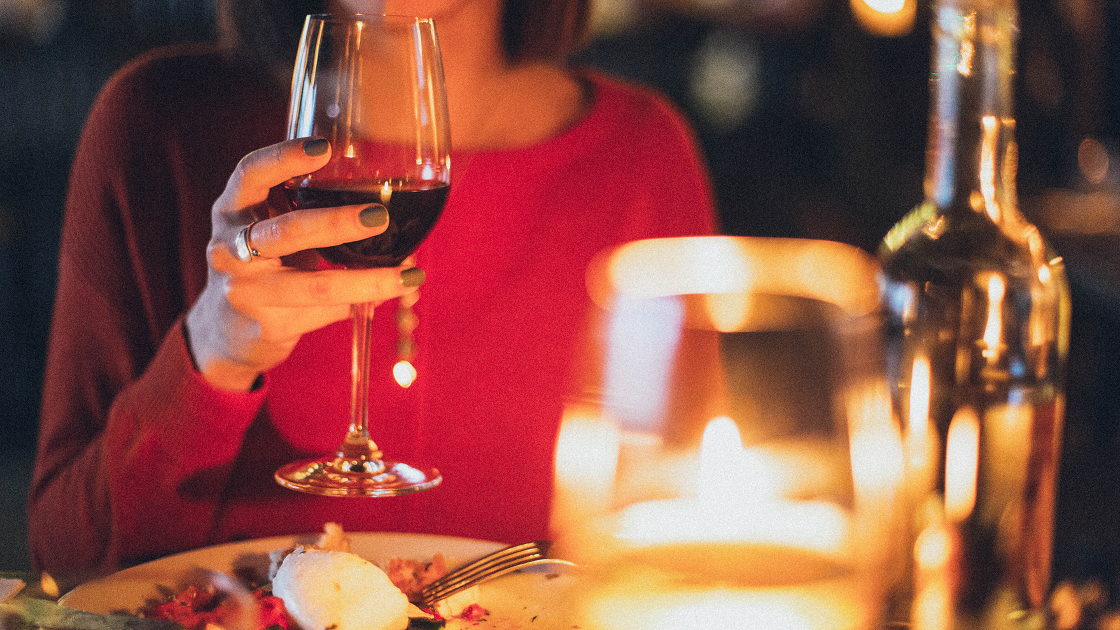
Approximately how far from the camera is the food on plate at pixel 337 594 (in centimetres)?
67

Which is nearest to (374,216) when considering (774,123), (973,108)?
(973,108)

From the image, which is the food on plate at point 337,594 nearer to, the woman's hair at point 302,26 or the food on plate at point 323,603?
the food on plate at point 323,603

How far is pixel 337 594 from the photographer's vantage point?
0.68m

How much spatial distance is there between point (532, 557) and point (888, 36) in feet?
14.2

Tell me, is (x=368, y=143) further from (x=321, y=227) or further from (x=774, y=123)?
(x=774, y=123)

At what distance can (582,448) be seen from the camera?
36 cm

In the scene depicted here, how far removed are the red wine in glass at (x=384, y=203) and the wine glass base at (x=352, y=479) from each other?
7.1 inches

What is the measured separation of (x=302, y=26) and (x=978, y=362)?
1.06m

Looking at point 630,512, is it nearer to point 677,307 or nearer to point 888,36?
point 677,307

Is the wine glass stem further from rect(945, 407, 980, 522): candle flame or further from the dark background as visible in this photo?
the dark background

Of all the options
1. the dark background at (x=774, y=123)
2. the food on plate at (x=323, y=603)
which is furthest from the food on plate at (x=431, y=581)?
the dark background at (x=774, y=123)

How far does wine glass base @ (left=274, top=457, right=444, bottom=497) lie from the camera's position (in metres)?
0.79

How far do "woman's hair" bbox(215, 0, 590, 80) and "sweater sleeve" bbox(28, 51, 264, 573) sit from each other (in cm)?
17

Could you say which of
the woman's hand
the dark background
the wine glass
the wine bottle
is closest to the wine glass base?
the wine glass
